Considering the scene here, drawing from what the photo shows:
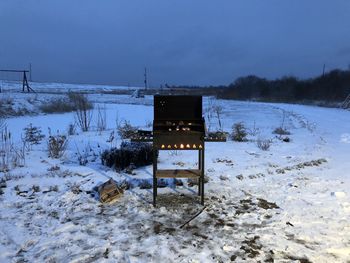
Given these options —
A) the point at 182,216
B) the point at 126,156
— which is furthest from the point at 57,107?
the point at 182,216

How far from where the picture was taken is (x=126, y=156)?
29.8 ft

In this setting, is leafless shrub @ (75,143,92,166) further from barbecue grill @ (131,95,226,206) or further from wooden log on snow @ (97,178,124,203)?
barbecue grill @ (131,95,226,206)

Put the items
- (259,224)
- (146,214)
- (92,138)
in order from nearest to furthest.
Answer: (259,224)
(146,214)
(92,138)

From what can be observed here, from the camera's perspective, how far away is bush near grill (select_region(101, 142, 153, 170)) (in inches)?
357

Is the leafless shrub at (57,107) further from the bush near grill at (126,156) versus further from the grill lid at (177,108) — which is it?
the grill lid at (177,108)

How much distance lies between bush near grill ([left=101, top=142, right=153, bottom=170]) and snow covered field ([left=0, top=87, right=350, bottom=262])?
0.27 m

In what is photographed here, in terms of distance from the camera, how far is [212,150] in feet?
38.2

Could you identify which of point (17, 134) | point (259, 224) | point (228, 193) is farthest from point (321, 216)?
point (17, 134)

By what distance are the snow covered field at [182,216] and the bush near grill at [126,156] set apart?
10.7 inches

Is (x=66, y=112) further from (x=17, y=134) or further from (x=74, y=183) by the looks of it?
(x=74, y=183)

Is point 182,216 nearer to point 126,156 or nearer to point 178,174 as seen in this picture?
point 178,174

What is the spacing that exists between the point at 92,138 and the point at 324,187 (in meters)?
8.05

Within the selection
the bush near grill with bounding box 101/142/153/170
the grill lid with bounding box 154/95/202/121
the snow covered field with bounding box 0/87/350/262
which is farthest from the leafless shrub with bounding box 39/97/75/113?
the grill lid with bounding box 154/95/202/121

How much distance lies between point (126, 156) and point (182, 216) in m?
3.14
